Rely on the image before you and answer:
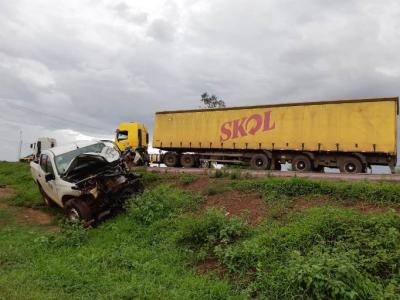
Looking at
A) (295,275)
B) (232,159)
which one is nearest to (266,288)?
(295,275)

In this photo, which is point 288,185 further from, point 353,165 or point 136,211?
point 353,165

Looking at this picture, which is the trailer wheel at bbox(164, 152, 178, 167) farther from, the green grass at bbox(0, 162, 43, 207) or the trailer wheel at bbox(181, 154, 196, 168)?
the green grass at bbox(0, 162, 43, 207)

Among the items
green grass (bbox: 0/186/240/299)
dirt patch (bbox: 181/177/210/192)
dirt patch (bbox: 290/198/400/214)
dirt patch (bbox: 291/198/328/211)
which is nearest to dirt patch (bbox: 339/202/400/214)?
dirt patch (bbox: 290/198/400/214)

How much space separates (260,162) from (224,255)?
15.0 meters

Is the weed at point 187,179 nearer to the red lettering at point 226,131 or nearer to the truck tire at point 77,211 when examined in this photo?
the truck tire at point 77,211

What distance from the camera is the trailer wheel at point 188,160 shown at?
24594mm

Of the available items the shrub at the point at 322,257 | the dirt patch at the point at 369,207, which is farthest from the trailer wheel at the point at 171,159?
the shrub at the point at 322,257

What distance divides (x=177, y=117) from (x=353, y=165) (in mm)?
10846

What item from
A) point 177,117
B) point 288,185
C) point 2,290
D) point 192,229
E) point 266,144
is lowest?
point 2,290

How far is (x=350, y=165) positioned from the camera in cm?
1925

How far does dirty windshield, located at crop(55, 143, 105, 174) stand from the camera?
12336mm

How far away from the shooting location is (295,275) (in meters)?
5.86

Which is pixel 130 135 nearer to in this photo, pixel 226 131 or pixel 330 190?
pixel 226 131

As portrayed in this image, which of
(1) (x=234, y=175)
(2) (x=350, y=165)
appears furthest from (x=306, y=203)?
(2) (x=350, y=165)
